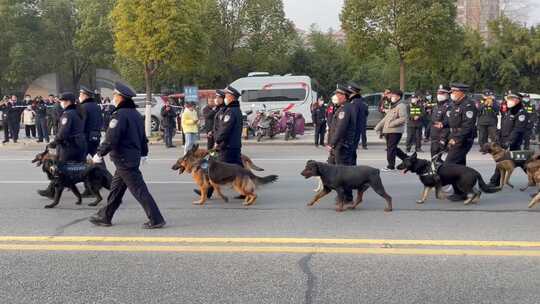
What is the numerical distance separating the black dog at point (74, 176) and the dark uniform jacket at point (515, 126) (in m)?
6.88

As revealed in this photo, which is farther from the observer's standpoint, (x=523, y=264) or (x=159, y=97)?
(x=159, y=97)

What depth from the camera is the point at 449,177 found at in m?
8.02

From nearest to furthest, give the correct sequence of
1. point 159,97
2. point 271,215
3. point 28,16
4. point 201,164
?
point 271,215 → point 201,164 → point 159,97 → point 28,16

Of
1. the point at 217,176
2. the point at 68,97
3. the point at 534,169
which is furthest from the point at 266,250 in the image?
the point at 534,169

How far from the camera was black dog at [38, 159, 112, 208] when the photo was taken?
7.88 meters

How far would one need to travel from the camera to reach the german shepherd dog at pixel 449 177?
7.93 m

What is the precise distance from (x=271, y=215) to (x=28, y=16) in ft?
123

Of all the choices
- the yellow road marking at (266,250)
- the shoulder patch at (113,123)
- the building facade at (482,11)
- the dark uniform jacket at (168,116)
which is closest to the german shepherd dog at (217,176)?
the shoulder patch at (113,123)

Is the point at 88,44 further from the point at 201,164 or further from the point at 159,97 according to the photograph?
the point at 201,164

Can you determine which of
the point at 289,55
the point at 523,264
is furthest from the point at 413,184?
the point at 289,55

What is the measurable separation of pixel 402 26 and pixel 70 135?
15.3 meters

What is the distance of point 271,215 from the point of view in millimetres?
7434

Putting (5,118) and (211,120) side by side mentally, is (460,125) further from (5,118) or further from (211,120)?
(5,118)

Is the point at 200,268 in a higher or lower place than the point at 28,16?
lower
